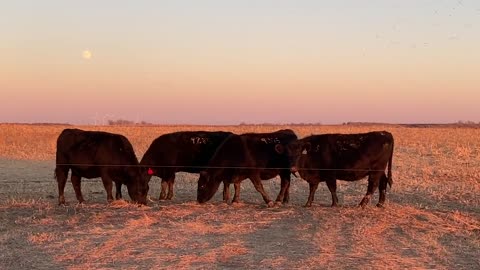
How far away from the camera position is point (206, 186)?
13211mm

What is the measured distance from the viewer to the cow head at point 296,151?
1288cm

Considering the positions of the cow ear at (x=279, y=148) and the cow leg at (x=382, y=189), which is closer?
the cow leg at (x=382, y=189)

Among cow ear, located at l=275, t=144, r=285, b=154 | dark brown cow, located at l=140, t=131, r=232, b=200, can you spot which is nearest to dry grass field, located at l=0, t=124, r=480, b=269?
dark brown cow, located at l=140, t=131, r=232, b=200

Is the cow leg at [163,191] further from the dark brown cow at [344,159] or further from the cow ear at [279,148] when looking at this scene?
the dark brown cow at [344,159]

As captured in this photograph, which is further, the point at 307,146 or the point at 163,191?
the point at 163,191

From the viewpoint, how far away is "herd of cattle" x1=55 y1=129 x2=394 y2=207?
42.5 feet

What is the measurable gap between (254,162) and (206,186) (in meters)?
1.31

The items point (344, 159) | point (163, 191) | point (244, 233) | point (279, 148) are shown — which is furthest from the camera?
point (163, 191)

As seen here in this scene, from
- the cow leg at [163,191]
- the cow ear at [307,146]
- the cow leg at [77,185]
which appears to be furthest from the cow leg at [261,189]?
the cow leg at [77,185]

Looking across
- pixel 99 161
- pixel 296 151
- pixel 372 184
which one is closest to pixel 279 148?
pixel 296 151

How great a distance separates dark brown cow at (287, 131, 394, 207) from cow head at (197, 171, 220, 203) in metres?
1.96

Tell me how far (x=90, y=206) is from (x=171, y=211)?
6.98 ft

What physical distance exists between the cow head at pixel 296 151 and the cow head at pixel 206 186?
6.09 feet

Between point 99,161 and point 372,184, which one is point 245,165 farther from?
point 99,161
